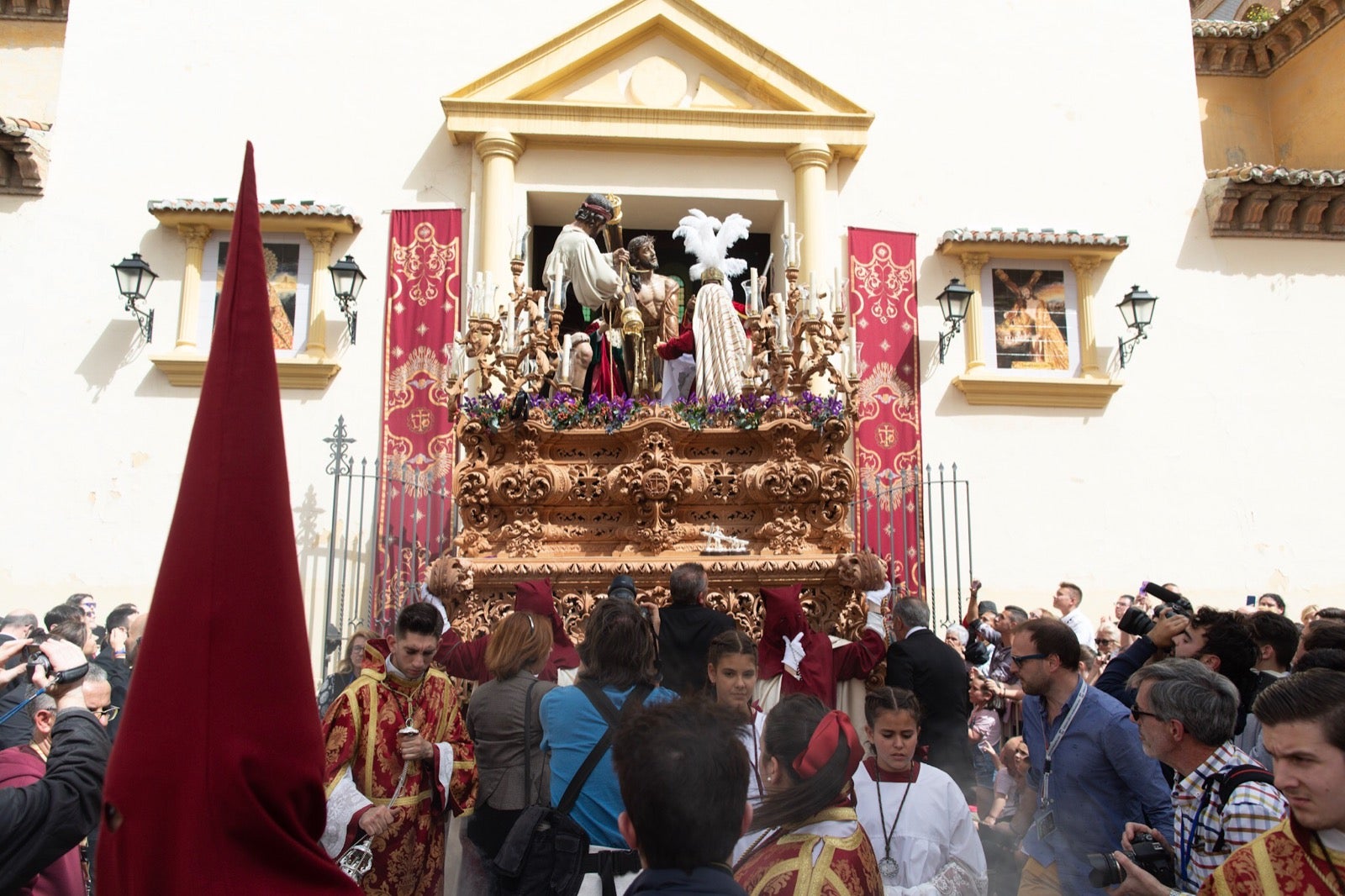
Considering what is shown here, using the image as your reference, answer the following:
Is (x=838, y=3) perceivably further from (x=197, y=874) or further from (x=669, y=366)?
(x=197, y=874)

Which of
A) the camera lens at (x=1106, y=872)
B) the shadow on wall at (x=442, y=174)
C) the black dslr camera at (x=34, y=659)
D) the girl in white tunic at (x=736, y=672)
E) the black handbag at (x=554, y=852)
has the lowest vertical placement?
the black handbag at (x=554, y=852)

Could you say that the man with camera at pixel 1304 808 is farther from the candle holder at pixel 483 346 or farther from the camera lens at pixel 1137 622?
the candle holder at pixel 483 346

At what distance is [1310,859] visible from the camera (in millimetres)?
2508

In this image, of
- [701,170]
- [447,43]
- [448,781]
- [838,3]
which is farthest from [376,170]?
[448,781]

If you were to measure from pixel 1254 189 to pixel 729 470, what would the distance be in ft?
25.8

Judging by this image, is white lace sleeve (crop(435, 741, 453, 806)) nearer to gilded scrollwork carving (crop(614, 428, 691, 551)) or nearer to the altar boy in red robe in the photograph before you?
the altar boy in red robe

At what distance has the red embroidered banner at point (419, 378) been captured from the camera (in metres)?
11.0

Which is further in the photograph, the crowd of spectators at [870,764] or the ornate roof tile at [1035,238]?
the ornate roof tile at [1035,238]

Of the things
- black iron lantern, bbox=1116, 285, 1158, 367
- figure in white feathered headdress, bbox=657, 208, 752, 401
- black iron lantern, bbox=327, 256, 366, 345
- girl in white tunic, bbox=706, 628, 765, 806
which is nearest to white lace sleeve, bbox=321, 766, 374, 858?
girl in white tunic, bbox=706, 628, 765, 806

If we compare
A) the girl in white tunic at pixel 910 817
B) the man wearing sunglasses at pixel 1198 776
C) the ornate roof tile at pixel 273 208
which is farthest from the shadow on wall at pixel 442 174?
the man wearing sunglasses at pixel 1198 776

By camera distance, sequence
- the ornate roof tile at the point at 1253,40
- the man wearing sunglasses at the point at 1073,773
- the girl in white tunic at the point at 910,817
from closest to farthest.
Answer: the girl in white tunic at the point at 910,817
the man wearing sunglasses at the point at 1073,773
the ornate roof tile at the point at 1253,40

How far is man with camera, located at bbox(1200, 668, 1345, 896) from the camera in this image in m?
2.50

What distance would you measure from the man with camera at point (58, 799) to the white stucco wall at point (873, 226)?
27.2ft

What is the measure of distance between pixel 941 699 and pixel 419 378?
740cm
